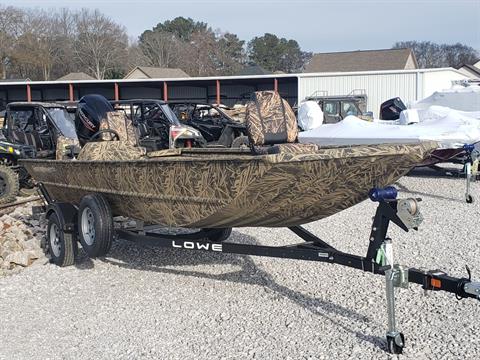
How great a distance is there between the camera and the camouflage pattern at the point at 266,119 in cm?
523

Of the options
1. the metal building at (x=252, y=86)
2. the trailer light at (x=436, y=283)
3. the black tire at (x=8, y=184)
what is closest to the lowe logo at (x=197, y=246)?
the trailer light at (x=436, y=283)

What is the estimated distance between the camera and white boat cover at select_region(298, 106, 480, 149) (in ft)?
33.5

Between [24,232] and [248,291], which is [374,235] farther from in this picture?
[24,232]

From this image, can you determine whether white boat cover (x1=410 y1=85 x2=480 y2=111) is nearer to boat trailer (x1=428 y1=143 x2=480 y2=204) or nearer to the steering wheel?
boat trailer (x1=428 y1=143 x2=480 y2=204)

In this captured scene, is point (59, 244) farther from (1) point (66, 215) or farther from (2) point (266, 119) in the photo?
(2) point (266, 119)

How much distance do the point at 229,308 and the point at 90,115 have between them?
3766mm

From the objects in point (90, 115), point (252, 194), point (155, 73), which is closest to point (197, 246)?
point (252, 194)

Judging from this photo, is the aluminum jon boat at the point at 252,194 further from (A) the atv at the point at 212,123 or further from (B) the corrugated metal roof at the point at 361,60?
(B) the corrugated metal roof at the point at 361,60

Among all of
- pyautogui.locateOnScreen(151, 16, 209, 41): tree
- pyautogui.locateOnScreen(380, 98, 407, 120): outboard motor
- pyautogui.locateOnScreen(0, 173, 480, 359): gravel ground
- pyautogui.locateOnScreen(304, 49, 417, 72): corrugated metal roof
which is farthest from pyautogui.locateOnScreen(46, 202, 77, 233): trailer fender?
pyautogui.locateOnScreen(151, 16, 209, 41): tree

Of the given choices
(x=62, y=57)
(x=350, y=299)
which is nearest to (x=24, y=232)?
(x=350, y=299)

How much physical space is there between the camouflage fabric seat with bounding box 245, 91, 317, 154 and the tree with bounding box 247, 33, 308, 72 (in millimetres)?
75912

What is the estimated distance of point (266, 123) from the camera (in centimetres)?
527

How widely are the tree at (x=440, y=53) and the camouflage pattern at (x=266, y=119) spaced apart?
297 ft

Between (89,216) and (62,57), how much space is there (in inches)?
2576
